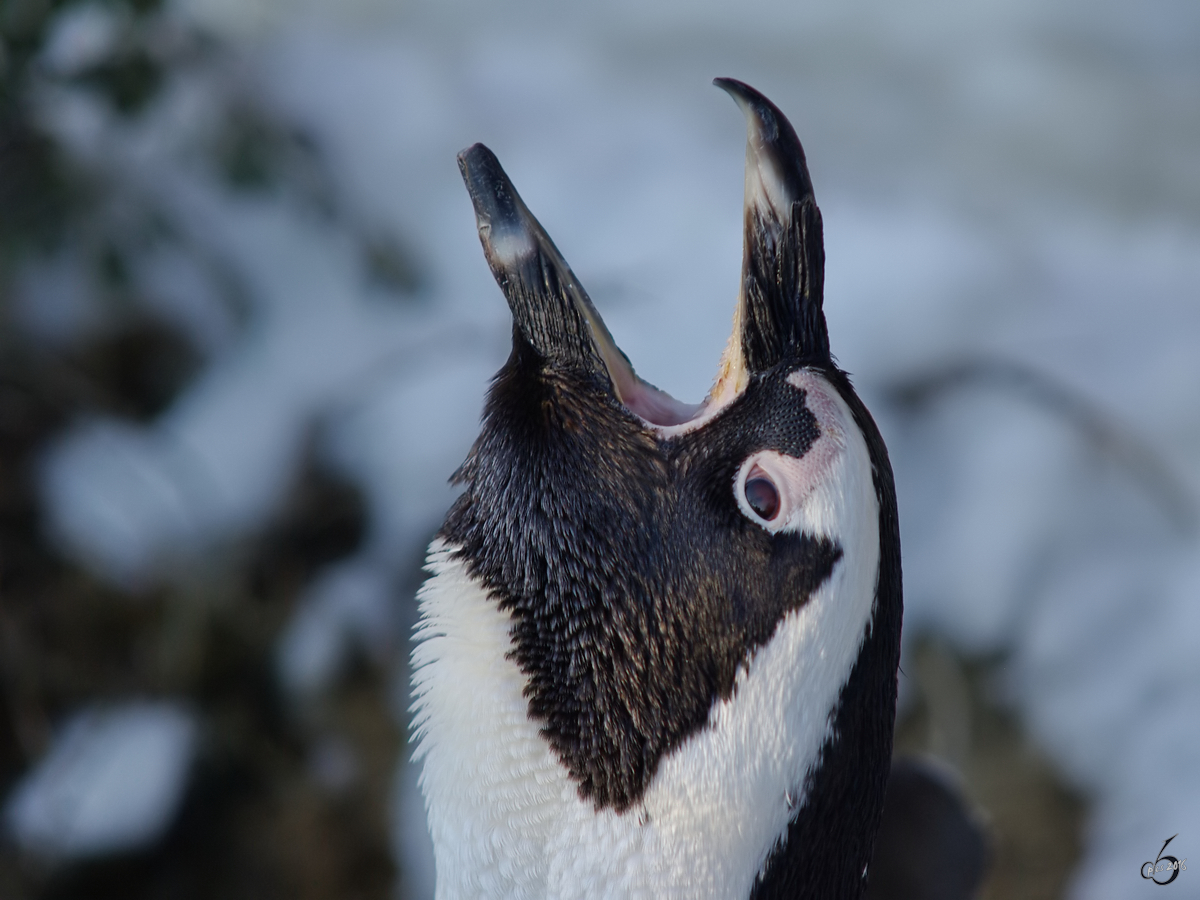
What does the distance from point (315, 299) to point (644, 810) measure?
1026 mm

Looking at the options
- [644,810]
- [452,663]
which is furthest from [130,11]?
[644,810]

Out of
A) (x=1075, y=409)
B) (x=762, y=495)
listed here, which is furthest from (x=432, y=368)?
(x=762, y=495)

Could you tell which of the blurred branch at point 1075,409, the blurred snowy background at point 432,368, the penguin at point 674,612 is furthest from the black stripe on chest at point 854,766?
the blurred branch at point 1075,409

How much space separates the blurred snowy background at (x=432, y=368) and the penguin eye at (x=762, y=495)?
74 centimetres

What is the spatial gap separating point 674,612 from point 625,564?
0.03 m

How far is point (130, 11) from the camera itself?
916mm

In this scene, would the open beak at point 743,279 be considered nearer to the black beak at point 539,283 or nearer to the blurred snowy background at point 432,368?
the black beak at point 539,283

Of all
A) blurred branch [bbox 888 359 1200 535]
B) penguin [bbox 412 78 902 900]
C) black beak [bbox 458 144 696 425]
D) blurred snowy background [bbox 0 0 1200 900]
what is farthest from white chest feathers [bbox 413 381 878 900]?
blurred branch [bbox 888 359 1200 535]

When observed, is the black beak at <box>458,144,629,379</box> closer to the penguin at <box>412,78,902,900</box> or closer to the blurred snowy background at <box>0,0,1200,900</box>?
the penguin at <box>412,78,902,900</box>

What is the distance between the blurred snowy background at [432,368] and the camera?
43.9 inches

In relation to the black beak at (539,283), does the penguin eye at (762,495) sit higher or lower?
lower

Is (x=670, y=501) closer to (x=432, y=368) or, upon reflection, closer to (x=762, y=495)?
(x=762, y=495)

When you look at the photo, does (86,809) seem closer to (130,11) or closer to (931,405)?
(130,11)

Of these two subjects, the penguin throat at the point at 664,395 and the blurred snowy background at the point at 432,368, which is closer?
the penguin throat at the point at 664,395
